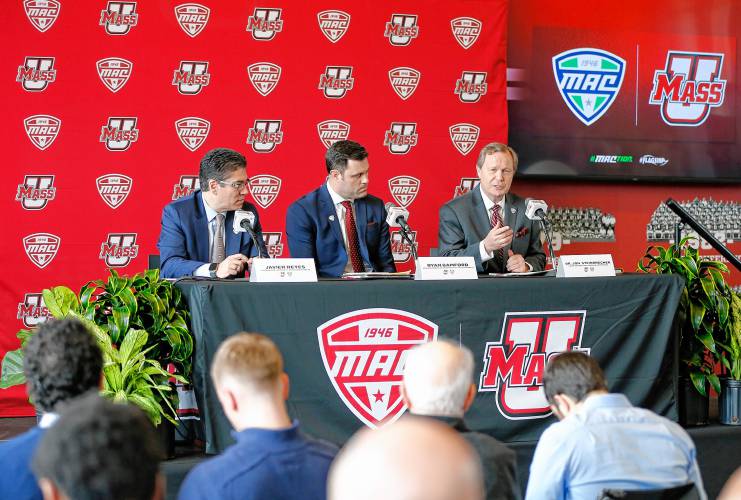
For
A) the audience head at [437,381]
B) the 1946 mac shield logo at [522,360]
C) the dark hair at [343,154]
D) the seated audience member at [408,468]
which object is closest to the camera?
the seated audience member at [408,468]

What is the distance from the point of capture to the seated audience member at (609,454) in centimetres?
198

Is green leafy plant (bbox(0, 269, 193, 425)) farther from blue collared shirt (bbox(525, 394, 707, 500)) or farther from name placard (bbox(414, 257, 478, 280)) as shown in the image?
blue collared shirt (bbox(525, 394, 707, 500))

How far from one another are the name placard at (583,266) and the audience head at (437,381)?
69.5 inches

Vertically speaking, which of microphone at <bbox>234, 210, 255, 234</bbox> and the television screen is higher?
the television screen

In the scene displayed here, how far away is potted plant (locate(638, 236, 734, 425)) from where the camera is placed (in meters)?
3.59

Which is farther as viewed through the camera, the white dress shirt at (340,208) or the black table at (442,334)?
the white dress shirt at (340,208)

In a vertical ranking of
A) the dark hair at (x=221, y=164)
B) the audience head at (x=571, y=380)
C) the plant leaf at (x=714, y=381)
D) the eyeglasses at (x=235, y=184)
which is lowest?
the plant leaf at (x=714, y=381)

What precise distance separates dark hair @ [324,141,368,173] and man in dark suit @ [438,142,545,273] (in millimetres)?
498

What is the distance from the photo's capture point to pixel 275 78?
16.3 feet

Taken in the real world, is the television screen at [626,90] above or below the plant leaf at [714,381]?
above

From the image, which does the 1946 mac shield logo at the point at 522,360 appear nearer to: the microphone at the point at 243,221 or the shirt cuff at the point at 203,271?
the microphone at the point at 243,221

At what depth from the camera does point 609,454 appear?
1991mm

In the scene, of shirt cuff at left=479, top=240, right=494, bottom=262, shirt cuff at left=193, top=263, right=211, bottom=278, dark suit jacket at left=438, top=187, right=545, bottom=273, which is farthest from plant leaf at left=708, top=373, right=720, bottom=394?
shirt cuff at left=193, top=263, right=211, bottom=278

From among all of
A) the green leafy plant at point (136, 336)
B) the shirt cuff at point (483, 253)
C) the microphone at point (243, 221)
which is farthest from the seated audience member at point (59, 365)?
the shirt cuff at point (483, 253)
